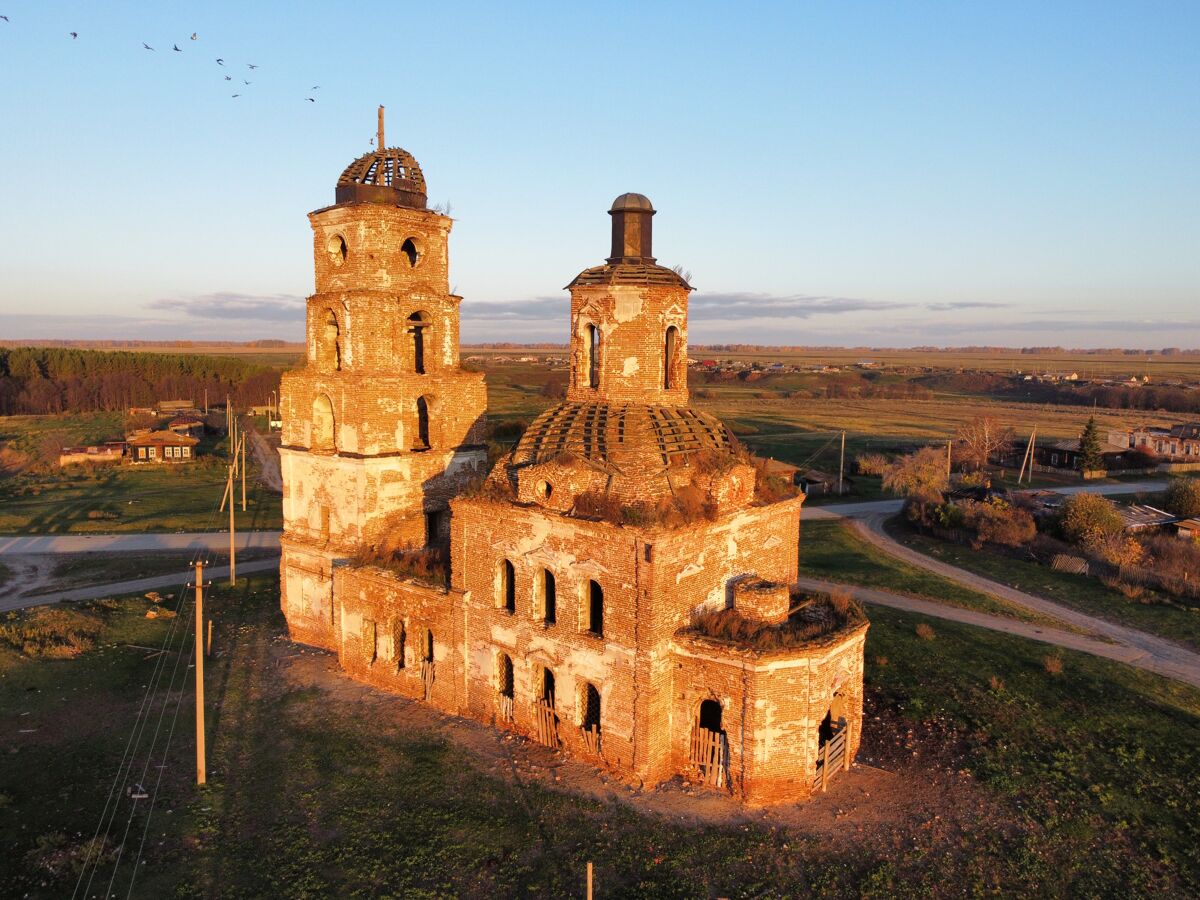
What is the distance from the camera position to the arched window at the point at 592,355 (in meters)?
18.0

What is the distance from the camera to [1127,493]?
4834 cm

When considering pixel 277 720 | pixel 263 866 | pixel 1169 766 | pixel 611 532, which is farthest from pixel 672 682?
pixel 1169 766

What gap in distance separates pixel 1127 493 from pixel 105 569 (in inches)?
2145

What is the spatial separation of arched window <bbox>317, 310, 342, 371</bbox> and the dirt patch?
8654 millimetres

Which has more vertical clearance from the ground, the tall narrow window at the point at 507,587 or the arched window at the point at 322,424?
the arched window at the point at 322,424

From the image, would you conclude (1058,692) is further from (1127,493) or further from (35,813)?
(1127,493)

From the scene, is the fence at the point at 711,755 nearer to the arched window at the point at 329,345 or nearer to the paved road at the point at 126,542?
the arched window at the point at 329,345

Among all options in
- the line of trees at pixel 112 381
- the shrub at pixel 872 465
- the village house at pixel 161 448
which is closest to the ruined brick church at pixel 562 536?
the shrub at pixel 872 465

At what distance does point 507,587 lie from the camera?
17156 mm

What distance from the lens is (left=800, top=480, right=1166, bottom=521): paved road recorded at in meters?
44.7

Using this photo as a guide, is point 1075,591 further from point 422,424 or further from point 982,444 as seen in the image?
point 982,444

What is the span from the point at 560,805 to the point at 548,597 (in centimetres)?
396

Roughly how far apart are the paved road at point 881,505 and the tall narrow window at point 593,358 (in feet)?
91.5

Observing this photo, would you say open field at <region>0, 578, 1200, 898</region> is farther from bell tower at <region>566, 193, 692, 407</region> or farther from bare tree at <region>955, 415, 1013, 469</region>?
bare tree at <region>955, 415, 1013, 469</region>
